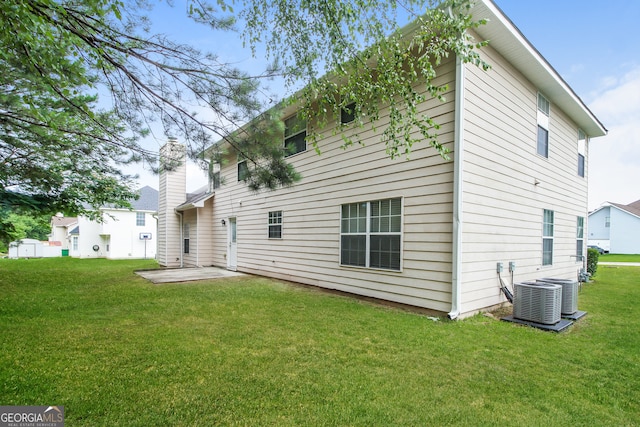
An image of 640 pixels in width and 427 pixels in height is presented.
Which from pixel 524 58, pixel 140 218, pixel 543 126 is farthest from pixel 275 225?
pixel 140 218

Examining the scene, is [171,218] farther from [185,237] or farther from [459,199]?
[459,199]

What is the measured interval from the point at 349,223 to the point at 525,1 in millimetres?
5332

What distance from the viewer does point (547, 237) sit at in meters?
7.80

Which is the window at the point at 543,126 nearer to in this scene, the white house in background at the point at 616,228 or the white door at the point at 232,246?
the white door at the point at 232,246

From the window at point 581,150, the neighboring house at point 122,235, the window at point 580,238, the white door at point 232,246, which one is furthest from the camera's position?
the neighboring house at point 122,235

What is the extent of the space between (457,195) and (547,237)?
4.39 m

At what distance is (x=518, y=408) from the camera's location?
2.55m

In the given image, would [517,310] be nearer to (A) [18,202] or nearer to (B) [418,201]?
(B) [418,201]

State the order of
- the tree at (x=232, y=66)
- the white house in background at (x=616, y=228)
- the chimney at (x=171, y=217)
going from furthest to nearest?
1. the white house in background at (x=616, y=228)
2. the chimney at (x=171, y=217)
3. the tree at (x=232, y=66)

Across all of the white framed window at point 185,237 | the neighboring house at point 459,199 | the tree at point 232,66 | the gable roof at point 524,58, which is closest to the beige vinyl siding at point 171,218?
the white framed window at point 185,237

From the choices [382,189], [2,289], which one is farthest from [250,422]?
[2,289]

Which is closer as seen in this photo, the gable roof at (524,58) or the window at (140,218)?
the gable roof at (524,58)

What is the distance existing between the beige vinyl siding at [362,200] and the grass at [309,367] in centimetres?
77

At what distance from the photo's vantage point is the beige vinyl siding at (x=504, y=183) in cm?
545
